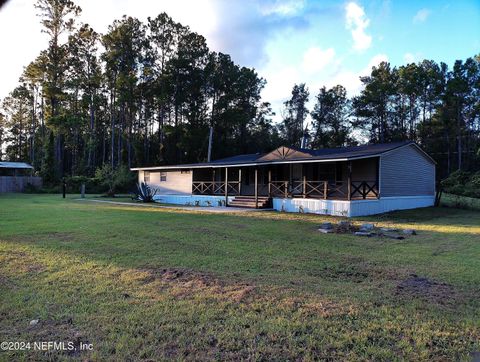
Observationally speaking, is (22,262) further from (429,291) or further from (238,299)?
(429,291)

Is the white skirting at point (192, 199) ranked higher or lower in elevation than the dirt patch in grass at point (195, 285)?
higher

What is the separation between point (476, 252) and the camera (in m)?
7.10

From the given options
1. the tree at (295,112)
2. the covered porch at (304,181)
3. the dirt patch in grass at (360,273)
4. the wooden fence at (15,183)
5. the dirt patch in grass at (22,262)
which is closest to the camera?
the dirt patch in grass at (360,273)

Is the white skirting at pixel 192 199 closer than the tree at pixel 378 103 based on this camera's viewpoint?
Yes

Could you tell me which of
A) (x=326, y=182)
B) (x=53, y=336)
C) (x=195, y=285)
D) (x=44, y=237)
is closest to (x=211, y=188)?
(x=326, y=182)

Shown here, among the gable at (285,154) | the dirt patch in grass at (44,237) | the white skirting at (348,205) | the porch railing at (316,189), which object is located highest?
the gable at (285,154)

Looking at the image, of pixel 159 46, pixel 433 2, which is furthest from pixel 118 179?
pixel 433 2

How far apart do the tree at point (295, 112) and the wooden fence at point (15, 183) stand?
2971 centimetres

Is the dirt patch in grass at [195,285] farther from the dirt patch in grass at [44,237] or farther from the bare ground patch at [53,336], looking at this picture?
the dirt patch in grass at [44,237]

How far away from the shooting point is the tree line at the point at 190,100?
35656 millimetres

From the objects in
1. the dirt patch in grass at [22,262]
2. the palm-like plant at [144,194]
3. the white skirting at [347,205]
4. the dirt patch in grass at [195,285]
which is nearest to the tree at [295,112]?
the palm-like plant at [144,194]

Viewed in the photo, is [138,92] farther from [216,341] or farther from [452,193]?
[216,341]

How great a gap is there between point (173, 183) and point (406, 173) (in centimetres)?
1467

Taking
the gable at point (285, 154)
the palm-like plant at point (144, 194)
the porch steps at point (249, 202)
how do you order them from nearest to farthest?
the porch steps at point (249, 202) < the gable at point (285, 154) < the palm-like plant at point (144, 194)
